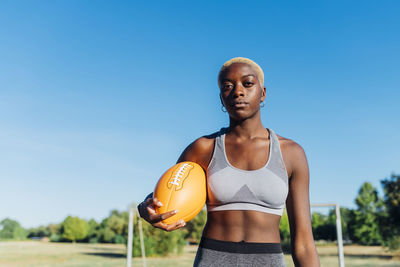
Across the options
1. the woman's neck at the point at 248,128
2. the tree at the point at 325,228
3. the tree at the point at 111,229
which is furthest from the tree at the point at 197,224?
the tree at the point at 111,229

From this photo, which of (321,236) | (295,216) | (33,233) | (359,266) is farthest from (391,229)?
(33,233)

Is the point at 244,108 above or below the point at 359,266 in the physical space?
above

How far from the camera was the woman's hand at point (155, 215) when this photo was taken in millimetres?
1984

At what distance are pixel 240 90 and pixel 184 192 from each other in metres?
0.66

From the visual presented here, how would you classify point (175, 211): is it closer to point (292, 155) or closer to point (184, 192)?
point (184, 192)

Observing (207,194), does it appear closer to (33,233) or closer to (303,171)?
(303,171)

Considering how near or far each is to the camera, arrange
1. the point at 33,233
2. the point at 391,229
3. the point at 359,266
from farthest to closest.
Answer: the point at 33,233, the point at 391,229, the point at 359,266

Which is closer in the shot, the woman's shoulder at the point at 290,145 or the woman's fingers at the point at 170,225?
the woman's fingers at the point at 170,225

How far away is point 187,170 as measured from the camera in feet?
7.13

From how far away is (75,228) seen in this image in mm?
72875

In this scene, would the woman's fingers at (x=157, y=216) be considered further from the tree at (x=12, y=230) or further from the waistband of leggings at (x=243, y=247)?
the tree at (x=12, y=230)

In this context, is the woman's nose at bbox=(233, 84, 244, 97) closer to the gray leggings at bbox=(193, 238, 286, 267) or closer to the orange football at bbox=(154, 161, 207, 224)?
the orange football at bbox=(154, 161, 207, 224)

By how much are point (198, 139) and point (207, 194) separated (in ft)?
1.28

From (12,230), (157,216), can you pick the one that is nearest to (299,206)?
(157,216)
